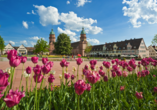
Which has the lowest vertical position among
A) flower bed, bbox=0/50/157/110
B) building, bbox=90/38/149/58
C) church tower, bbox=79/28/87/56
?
flower bed, bbox=0/50/157/110

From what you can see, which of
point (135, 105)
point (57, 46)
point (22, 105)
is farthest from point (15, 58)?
point (57, 46)

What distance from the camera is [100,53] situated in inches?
2685

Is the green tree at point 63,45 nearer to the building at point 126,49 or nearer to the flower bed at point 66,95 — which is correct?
the building at point 126,49

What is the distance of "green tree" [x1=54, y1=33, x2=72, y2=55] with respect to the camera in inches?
2021

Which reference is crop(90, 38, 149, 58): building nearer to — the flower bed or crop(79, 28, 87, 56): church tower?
crop(79, 28, 87, 56): church tower

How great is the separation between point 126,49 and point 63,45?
33638mm

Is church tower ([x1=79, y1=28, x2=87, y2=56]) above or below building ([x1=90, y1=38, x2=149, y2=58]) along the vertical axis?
above

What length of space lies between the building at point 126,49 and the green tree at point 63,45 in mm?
25178

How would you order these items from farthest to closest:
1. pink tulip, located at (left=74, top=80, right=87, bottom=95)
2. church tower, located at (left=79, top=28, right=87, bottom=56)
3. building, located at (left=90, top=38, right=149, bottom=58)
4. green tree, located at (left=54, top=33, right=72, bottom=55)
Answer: church tower, located at (left=79, top=28, right=87, bottom=56)
building, located at (left=90, top=38, right=149, bottom=58)
green tree, located at (left=54, top=33, right=72, bottom=55)
pink tulip, located at (left=74, top=80, right=87, bottom=95)

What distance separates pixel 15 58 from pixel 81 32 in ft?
286

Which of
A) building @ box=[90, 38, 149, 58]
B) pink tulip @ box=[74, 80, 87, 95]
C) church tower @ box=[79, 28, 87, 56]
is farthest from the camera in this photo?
church tower @ box=[79, 28, 87, 56]

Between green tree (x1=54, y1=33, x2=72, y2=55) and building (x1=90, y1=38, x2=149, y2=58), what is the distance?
25.2m

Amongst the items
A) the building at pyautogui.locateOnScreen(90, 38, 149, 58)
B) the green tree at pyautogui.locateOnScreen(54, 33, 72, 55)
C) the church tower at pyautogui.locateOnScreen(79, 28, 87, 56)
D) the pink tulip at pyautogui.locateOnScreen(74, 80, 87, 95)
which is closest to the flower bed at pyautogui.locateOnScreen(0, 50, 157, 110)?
the pink tulip at pyautogui.locateOnScreen(74, 80, 87, 95)

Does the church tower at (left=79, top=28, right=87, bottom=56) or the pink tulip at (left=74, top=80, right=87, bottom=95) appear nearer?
the pink tulip at (left=74, top=80, right=87, bottom=95)
